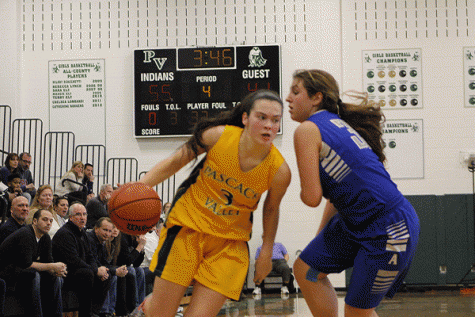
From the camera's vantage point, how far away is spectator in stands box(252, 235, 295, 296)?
360 inches

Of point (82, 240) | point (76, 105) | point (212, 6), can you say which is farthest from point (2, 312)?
point (212, 6)

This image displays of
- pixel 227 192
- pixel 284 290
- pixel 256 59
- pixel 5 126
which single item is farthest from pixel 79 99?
pixel 227 192

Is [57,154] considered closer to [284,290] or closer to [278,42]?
[278,42]

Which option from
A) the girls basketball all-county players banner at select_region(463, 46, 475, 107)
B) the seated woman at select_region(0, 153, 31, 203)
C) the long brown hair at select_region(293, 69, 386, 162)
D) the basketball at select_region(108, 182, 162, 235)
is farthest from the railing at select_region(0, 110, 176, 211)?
the long brown hair at select_region(293, 69, 386, 162)

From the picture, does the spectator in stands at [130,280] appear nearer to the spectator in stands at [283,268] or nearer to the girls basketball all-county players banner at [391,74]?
the spectator in stands at [283,268]

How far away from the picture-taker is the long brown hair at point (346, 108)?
9.12 ft

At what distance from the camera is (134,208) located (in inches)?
113

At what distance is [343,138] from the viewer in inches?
104

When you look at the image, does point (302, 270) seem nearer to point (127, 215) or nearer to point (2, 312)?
point (127, 215)

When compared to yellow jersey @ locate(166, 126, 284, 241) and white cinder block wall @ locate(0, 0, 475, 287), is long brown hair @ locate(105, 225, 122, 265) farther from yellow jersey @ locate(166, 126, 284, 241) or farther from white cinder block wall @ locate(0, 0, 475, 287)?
yellow jersey @ locate(166, 126, 284, 241)

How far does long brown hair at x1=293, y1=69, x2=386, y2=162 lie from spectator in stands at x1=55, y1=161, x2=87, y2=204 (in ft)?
22.1

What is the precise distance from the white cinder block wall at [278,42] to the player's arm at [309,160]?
287 inches

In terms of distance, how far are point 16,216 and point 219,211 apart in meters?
3.45

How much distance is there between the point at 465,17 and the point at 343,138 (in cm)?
875
